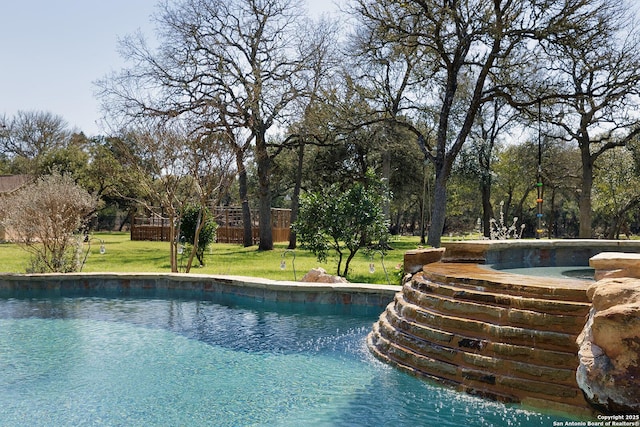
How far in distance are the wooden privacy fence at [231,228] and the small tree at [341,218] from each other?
18366mm

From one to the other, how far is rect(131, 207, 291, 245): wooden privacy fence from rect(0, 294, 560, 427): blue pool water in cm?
2271

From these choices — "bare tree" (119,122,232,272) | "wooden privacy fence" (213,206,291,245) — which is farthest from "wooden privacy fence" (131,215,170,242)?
"bare tree" (119,122,232,272)

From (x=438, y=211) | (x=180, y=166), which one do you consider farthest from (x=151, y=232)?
(x=180, y=166)

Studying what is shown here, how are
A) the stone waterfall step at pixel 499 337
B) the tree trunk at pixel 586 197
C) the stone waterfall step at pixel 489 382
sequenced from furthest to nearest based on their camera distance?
1. the tree trunk at pixel 586 197
2. the stone waterfall step at pixel 499 337
3. the stone waterfall step at pixel 489 382

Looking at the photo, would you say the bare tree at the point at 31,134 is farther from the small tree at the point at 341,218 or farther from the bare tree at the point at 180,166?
the small tree at the point at 341,218

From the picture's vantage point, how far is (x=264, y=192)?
26.4 meters

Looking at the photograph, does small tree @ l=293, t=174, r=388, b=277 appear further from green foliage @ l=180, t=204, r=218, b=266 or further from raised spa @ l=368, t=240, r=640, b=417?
raised spa @ l=368, t=240, r=640, b=417

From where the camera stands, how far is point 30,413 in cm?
491

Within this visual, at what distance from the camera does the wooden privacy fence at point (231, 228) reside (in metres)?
33.0

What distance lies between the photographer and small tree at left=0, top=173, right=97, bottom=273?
12586 millimetres

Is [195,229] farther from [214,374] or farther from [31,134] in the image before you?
[31,134]

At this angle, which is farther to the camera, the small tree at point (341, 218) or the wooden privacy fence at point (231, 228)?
the wooden privacy fence at point (231, 228)

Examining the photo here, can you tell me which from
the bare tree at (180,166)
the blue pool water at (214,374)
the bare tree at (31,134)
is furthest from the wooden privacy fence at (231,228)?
the blue pool water at (214,374)

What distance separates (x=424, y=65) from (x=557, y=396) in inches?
705
